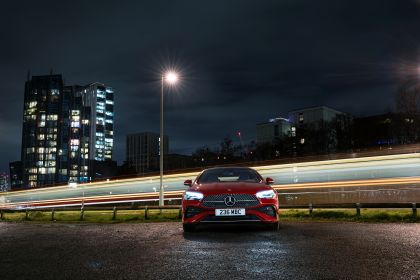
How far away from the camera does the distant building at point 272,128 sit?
397 feet

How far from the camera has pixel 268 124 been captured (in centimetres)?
12431

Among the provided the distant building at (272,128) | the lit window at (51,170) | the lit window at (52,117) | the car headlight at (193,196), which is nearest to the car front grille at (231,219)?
the car headlight at (193,196)

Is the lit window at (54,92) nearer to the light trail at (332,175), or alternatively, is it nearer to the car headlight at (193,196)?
the light trail at (332,175)

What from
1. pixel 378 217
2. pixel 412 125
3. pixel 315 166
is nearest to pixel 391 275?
pixel 378 217

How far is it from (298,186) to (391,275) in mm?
23813

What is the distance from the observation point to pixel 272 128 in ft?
405

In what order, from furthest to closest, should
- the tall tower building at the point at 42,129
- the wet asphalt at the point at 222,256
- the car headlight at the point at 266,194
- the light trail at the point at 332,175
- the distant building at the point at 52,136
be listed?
the distant building at the point at 52,136 < the tall tower building at the point at 42,129 < the light trail at the point at 332,175 < the car headlight at the point at 266,194 < the wet asphalt at the point at 222,256

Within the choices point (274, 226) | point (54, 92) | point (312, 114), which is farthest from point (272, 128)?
point (274, 226)

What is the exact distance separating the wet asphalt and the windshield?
1.54m

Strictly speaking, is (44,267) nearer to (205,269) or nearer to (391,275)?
(205,269)

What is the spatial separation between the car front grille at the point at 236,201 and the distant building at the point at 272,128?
110 metres

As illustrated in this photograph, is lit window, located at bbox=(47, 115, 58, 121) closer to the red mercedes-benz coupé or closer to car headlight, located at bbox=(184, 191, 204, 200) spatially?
car headlight, located at bbox=(184, 191, 204, 200)

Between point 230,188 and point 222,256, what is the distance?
119 inches

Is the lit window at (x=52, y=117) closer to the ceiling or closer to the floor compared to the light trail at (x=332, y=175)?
closer to the ceiling
